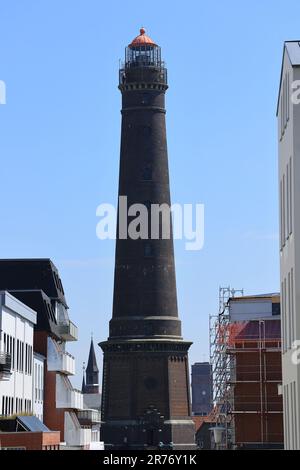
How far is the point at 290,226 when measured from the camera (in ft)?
128

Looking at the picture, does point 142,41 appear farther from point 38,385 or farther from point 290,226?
point 290,226

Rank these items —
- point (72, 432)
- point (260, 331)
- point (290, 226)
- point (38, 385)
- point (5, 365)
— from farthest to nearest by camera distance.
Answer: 1. point (72, 432)
2. point (260, 331)
3. point (38, 385)
4. point (5, 365)
5. point (290, 226)

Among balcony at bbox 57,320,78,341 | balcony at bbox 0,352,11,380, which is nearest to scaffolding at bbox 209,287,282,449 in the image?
balcony at bbox 57,320,78,341

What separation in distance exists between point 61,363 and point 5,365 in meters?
23.0

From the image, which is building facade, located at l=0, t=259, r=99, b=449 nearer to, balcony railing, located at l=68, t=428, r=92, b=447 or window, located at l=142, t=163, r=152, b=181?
balcony railing, located at l=68, t=428, r=92, b=447

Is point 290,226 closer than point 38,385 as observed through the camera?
Yes

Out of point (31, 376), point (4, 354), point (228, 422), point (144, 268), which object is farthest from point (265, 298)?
point (144, 268)

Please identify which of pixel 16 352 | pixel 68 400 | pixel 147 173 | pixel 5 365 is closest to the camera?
pixel 5 365

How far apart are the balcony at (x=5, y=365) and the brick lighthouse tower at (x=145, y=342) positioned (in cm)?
6591

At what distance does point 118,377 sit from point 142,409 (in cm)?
390

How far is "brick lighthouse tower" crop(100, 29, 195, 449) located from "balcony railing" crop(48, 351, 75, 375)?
39.9 meters

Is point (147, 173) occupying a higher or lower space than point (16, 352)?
higher

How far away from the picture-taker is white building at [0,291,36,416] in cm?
6169

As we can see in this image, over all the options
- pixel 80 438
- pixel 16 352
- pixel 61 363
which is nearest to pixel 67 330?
pixel 61 363
